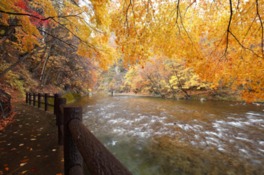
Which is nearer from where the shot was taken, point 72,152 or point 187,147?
point 72,152

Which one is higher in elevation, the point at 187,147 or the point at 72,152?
the point at 72,152

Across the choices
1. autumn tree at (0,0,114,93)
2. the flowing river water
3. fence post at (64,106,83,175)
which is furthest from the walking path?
autumn tree at (0,0,114,93)

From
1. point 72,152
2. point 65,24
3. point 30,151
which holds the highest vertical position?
point 65,24

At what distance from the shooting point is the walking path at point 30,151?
2721 millimetres

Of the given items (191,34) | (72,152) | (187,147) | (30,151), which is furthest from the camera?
(191,34)

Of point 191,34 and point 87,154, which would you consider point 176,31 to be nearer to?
point 191,34

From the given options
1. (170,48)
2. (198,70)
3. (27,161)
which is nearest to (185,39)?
(170,48)

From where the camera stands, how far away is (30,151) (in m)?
3.40

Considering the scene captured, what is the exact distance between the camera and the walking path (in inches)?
107

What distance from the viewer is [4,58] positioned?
38.1 feet

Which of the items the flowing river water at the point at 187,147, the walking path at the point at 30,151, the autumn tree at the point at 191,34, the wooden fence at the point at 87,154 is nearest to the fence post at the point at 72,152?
the wooden fence at the point at 87,154

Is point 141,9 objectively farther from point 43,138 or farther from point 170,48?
point 43,138

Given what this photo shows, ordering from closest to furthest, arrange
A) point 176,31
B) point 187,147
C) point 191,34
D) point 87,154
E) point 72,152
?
point 87,154 < point 72,152 < point 187,147 < point 176,31 < point 191,34

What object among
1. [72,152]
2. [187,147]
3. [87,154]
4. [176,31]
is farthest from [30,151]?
[176,31]
